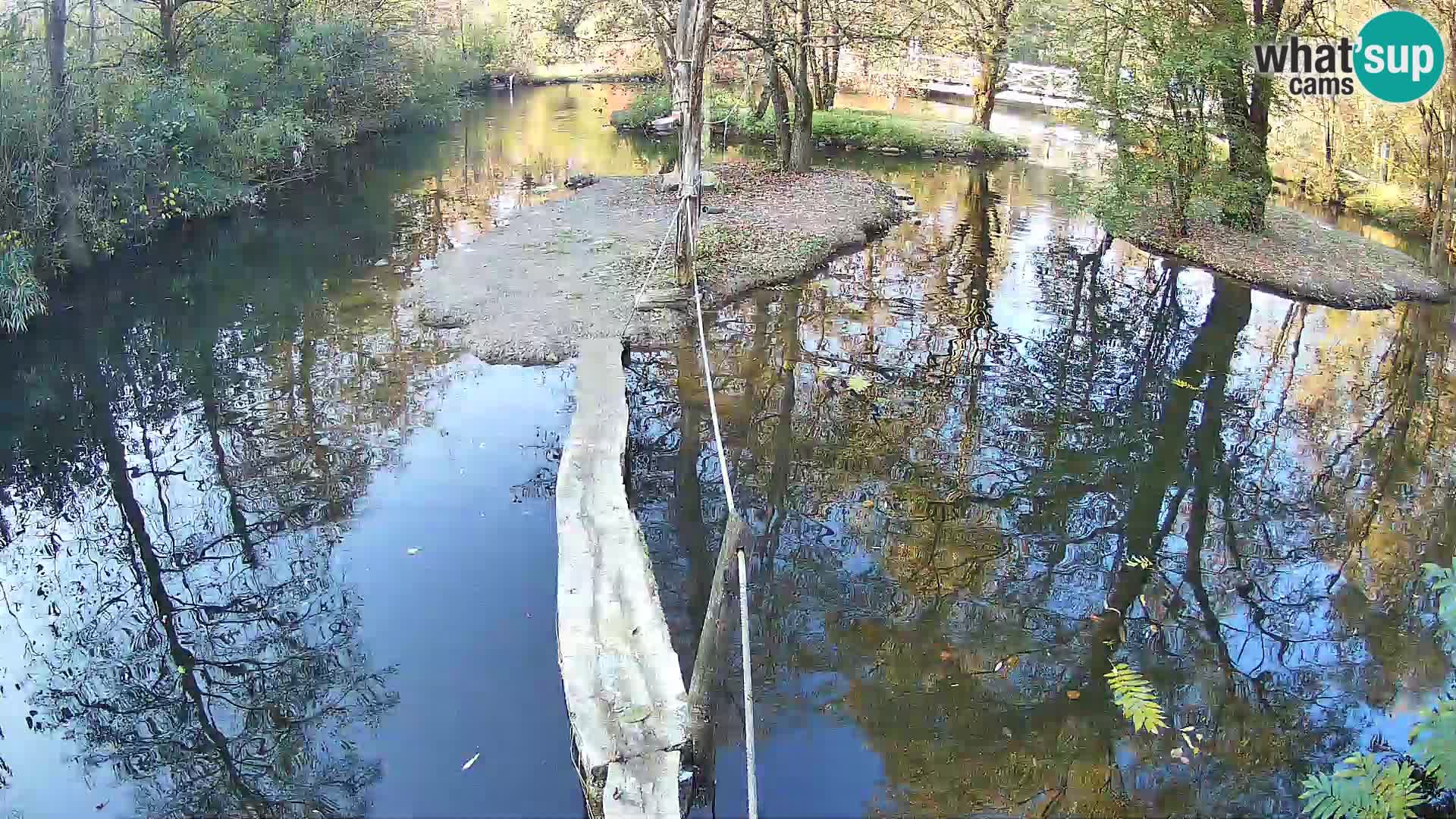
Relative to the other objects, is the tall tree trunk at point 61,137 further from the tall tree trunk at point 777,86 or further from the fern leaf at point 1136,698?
the fern leaf at point 1136,698

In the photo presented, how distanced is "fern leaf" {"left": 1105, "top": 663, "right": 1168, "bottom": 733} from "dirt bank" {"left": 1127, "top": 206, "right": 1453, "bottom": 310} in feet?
33.4

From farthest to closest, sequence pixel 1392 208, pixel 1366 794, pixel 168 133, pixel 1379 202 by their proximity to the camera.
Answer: pixel 1379 202 → pixel 1392 208 → pixel 168 133 → pixel 1366 794

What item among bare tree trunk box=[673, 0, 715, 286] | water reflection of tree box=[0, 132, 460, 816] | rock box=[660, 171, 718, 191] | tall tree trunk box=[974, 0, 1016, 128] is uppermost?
tall tree trunk box=[974, 0, 1016, 128]

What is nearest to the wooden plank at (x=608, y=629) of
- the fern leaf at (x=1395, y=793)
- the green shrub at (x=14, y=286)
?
the fern leaf at (x=1395, y=793)

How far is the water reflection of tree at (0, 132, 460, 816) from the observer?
5238mm

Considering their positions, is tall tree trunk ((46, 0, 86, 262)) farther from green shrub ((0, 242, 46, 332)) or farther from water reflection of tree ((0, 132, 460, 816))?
green shrub ((0, 242, 46, 332))

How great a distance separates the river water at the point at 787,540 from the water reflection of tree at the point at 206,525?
31 millimetres

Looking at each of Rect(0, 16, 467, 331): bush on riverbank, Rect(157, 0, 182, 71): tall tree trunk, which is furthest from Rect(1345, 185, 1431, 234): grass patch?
Rect(157, 0, 182, 71): tall tree trunk

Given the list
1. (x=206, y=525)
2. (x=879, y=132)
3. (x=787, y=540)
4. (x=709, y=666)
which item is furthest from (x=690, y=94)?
(x=879, y=132)

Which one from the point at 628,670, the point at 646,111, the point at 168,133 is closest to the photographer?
the point at 628,670

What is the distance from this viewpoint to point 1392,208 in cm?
1883

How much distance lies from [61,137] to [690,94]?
8036 millimetres

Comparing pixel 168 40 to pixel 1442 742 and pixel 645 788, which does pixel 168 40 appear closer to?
pixel 645 788

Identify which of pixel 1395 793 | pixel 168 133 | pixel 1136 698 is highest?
pixel 168 133
